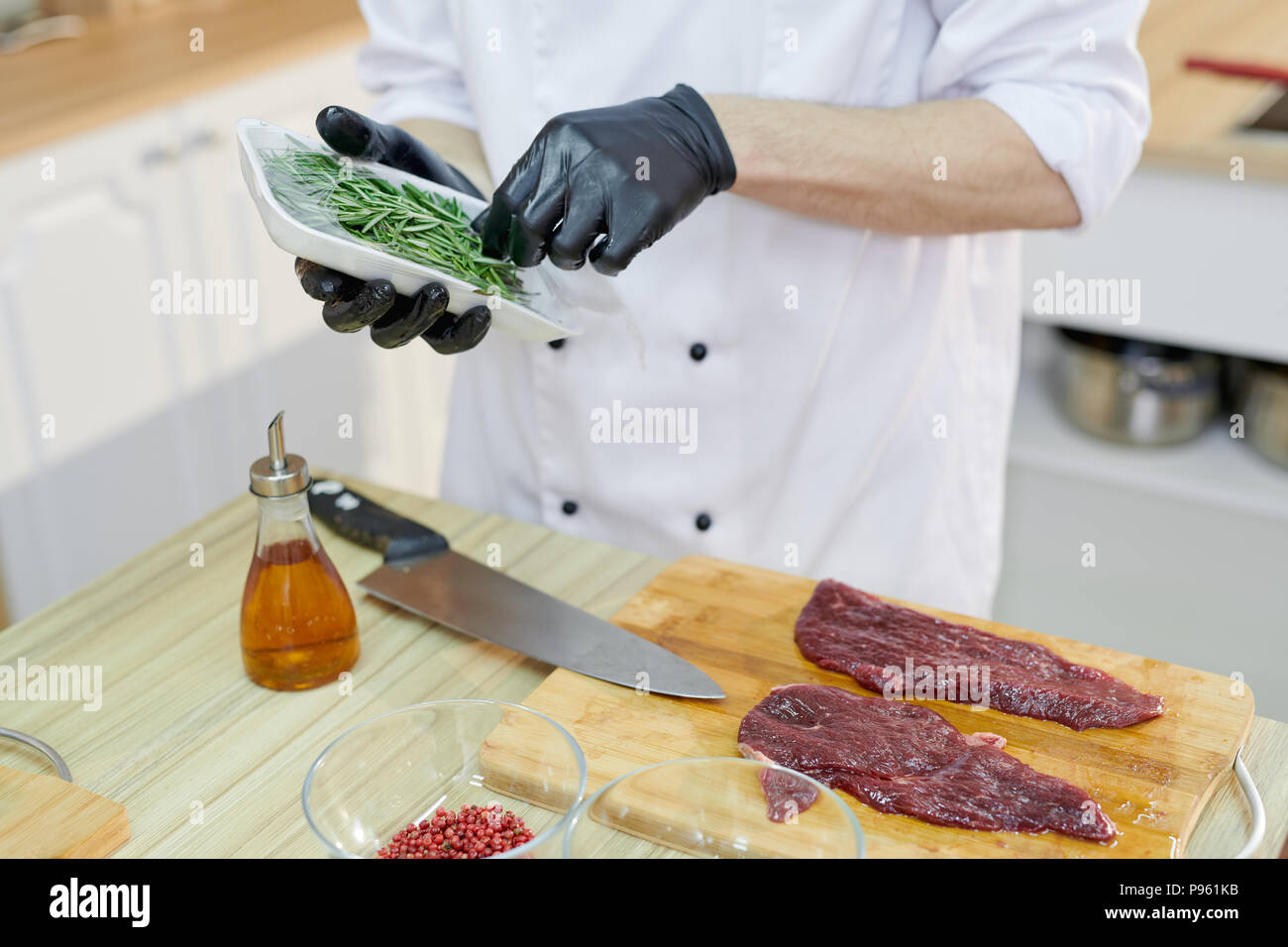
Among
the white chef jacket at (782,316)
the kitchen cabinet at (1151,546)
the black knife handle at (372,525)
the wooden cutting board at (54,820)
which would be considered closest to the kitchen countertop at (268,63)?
the kitchen cabinet at (1151,546)

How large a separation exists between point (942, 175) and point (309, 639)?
0.73 meters

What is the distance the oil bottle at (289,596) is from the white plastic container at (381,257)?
5.5 inches

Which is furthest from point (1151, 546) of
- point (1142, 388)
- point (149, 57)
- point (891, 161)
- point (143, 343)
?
point (149, 57)

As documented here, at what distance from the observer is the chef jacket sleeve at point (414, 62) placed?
142 cm

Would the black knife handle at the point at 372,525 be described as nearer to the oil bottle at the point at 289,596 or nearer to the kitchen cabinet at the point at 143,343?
→ the oil bottle at the point at 289,596

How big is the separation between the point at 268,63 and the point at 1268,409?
1.93 meters

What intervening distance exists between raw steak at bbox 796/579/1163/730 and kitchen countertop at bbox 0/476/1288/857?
0.11 m

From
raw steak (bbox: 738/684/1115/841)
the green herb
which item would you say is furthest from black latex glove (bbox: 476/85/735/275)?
raw steak (bbox: 738/684/1115/841)

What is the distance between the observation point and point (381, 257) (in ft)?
3.11

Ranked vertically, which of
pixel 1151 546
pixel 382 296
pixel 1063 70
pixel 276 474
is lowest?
pixel 1151 546

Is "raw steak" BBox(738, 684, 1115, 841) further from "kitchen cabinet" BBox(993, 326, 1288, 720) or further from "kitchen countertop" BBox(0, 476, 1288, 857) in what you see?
"kitchen cabinet" BBox(993, 326, 1288, 720)

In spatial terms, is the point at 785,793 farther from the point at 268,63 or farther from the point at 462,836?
the point at 268,63

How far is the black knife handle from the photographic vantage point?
47.9 inches

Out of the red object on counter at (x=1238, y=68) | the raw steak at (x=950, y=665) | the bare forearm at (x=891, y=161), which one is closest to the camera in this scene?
the raw steak at (x=950, y=665)
